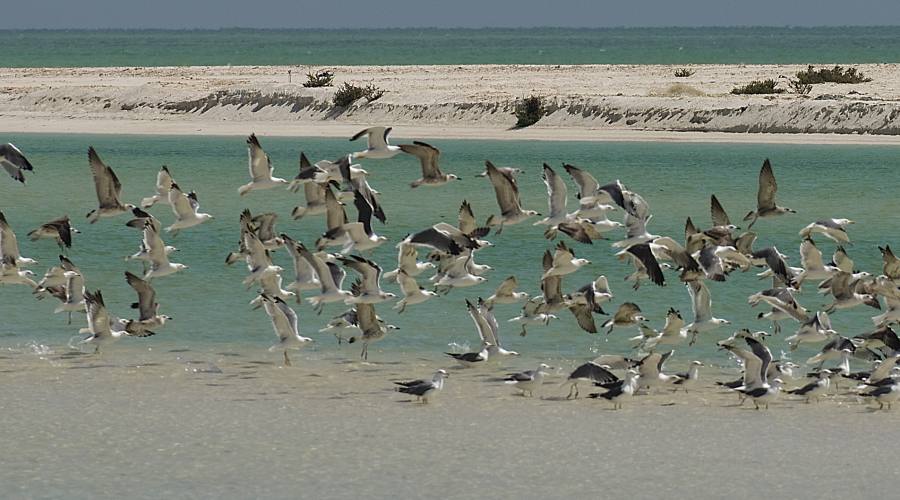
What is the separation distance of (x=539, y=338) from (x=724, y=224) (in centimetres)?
281

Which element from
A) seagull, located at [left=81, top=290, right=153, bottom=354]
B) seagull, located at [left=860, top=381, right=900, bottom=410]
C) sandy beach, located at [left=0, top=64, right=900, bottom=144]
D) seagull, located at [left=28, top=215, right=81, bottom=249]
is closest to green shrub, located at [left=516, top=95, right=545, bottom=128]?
sandy beach, located at [left=0, top=64, right=900, bottom=144]

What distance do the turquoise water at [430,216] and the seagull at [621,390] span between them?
2308 millimetres

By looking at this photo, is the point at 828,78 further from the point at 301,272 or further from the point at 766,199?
the point at 301,272

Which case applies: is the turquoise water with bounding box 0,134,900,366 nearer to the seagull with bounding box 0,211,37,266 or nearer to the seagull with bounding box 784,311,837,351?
the seagull with bounding box 0,211,37,266

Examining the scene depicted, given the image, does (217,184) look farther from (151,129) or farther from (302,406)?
(302,406)

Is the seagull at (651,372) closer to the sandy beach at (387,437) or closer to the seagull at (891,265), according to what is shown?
the sandy beach at (387,437)

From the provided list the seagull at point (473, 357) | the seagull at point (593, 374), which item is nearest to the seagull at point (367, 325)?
the seagull at point (473, 357)

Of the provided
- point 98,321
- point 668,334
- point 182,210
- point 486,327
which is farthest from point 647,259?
point 98,321

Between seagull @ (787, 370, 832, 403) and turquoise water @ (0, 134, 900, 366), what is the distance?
92.8 inches

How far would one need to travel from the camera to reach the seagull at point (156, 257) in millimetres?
18891

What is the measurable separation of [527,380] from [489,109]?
34351 millimetres

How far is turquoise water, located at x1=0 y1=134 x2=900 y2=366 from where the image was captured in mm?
19422

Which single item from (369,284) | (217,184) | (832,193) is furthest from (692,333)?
(217,184)

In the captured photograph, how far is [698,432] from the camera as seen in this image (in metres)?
14.6
